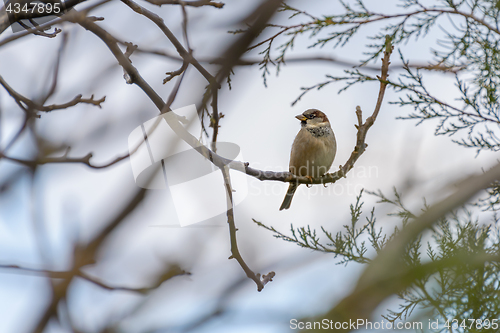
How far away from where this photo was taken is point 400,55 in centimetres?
309

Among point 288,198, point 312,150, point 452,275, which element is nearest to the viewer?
point 452,275

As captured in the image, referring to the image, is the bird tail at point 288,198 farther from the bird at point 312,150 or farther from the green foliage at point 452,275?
the green foliage at point 452,275

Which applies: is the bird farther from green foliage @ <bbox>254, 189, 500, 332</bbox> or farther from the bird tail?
green foliage @ <bbox>254, 189, 500, 332</bbox>

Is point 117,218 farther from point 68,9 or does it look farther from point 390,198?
point 390,198

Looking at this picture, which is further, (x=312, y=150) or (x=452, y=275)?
(x=312, y=150)

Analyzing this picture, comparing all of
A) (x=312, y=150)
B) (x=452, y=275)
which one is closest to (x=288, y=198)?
(x=312, y=150)

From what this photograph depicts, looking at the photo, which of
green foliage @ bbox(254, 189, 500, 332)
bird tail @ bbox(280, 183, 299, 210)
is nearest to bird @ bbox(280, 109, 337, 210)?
bird tail @ bbox(280, 183, 299, 210)

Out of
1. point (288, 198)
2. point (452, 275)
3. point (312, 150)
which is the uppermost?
point (312, 150)

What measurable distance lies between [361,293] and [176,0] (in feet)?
5.50

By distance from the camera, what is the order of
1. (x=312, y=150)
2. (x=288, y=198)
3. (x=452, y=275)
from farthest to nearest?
(x=288, y=198)
(x=312, y=150)
(x=452, y=275)

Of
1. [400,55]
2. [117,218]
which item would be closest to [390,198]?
[400,55]

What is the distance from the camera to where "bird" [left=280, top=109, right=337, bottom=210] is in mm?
5598

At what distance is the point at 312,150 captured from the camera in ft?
18.3

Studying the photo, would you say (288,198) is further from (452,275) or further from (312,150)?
(452,275)
